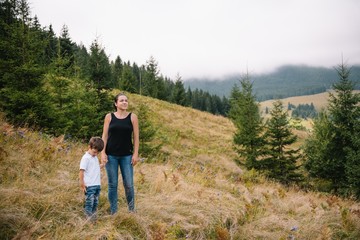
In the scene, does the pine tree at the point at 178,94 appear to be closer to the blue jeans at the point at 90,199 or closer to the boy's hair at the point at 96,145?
the boy's hair at the point at 96,145

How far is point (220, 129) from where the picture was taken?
100ft

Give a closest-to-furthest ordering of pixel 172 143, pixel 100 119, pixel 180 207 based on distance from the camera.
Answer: pixel 180 207
pixel 100 119
pixel 172 143

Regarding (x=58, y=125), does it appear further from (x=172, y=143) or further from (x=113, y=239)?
(x=172, y=143)

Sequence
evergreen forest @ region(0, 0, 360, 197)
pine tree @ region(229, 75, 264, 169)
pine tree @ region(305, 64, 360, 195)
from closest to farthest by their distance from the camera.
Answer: evergreen forest @ region(0, 0, 360, 197)
pine tree @ region(305, 64, 360, 195)
pine tree @ region(229, 75, 264, 169)

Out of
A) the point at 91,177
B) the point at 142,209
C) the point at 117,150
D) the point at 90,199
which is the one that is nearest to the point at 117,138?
the point at 117,150

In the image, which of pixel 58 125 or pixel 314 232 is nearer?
pixel 314 232

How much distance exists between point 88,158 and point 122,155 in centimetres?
59

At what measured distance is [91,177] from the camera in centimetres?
415

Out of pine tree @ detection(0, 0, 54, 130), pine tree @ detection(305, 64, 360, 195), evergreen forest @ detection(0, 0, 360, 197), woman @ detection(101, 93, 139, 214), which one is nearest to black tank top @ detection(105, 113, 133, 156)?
woman @ detection(101, 93, 139, 214)

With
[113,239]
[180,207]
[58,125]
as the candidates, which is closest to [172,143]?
[58,125]

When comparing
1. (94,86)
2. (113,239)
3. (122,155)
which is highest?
(94,86)

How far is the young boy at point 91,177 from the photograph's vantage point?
13.4 feet

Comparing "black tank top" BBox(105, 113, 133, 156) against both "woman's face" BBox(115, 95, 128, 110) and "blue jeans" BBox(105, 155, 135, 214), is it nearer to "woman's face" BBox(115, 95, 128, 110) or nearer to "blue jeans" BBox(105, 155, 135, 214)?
"blue jeans" BBox(105, 155, 135, 214)

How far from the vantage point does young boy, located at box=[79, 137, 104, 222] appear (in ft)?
13.4
